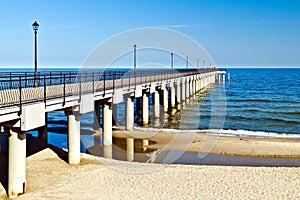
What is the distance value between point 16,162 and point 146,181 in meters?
3.83

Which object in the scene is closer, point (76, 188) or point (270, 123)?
point (76, 188)

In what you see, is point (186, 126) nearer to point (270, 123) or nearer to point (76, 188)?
point (270, 123)

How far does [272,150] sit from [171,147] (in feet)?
15.5

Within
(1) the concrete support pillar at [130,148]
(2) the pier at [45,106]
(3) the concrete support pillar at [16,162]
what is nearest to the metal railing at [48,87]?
(2) the pier at [45,106]

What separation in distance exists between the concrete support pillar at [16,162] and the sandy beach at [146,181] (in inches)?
10.8

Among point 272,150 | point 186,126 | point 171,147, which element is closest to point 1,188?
point 171,147

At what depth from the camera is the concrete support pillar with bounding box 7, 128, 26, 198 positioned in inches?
389

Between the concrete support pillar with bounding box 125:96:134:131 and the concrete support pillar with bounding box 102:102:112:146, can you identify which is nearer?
the concrete support pillar with bounding box 102:102:112:146

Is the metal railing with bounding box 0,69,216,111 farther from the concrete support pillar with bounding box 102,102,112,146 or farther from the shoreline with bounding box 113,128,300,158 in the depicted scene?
the shoreline with bounding box 113,128,300,158

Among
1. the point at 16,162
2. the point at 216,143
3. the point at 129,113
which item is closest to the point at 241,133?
the point at 216,143

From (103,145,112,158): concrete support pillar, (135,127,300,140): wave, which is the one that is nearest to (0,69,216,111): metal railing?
(103,145,112,158): concrete support pillar

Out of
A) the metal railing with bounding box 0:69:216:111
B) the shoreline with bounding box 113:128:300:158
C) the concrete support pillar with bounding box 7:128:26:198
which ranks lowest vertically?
the shoreline with bounding box 113:128:300:158

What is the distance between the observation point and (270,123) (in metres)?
29.5

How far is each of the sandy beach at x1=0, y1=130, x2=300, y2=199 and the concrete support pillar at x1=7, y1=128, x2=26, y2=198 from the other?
0.27 meters
